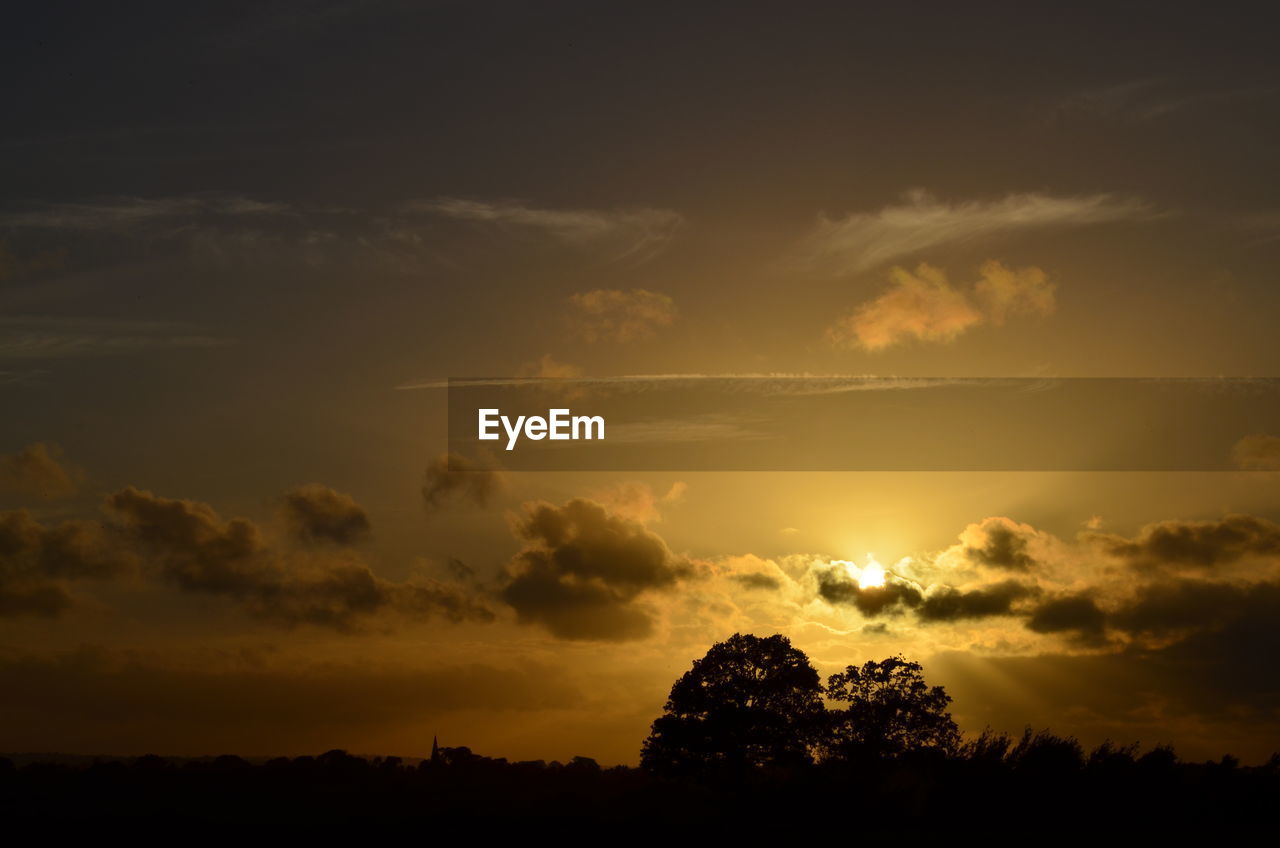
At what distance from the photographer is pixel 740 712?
71812mm

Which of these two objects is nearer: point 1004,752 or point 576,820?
point 1004,752

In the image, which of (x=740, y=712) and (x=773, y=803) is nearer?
→ (x=773, y=803)

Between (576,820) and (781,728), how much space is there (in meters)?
27.0

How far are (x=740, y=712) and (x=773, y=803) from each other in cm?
2653

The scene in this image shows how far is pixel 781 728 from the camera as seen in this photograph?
71938 millimetres

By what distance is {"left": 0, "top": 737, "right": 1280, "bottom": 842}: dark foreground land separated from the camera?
39375 millimetres

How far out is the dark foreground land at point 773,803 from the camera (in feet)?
129

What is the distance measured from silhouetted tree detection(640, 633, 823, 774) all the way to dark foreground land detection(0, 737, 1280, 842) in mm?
3181

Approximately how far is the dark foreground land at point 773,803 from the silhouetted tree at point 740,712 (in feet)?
10.4

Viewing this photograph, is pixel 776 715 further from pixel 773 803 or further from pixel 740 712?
pixel 773 803

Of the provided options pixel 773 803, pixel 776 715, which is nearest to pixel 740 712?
pixel 776 715

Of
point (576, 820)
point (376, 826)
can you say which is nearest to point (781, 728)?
point (576, 820)

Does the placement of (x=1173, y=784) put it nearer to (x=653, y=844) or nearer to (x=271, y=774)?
(x=653, y=844)

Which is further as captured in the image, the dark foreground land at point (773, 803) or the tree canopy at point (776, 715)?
the tree canopy at point (776, 715)
